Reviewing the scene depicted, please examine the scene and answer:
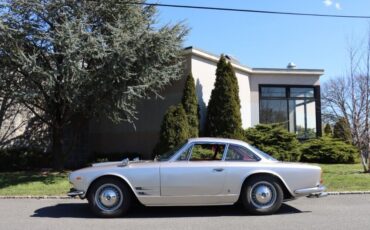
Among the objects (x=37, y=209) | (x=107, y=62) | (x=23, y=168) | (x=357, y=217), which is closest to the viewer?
(x=357, y=217)

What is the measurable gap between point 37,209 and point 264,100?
14.4 metres

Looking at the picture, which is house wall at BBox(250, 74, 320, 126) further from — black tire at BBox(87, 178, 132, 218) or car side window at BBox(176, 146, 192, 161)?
black tire at BBox(87, 178, 132, 218)

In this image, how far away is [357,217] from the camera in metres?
8.72

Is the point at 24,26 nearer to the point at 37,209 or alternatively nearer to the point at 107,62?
the point at 107,62

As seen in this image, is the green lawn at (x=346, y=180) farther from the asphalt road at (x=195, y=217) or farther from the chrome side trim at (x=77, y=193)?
the chrome side trim at (x=77, y=193)

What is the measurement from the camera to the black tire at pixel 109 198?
8945mm

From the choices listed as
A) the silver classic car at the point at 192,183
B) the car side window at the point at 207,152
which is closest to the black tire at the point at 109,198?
the silver classic car at the point at 192,183

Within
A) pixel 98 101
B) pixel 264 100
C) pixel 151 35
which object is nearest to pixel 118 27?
pixel 151 35

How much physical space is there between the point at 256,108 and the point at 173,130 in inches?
260

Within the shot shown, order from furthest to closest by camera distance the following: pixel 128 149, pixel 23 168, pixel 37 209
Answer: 1. pixel 128 149
2. pixel 23 168
3. pixel 37 209

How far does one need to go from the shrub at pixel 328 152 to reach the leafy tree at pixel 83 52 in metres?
8.31

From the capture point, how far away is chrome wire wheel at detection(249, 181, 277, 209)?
9086 millimetres

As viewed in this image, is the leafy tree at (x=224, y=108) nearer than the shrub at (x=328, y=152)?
Yes

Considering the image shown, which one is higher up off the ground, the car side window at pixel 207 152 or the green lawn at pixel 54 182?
the car side window at pixel 207 152
